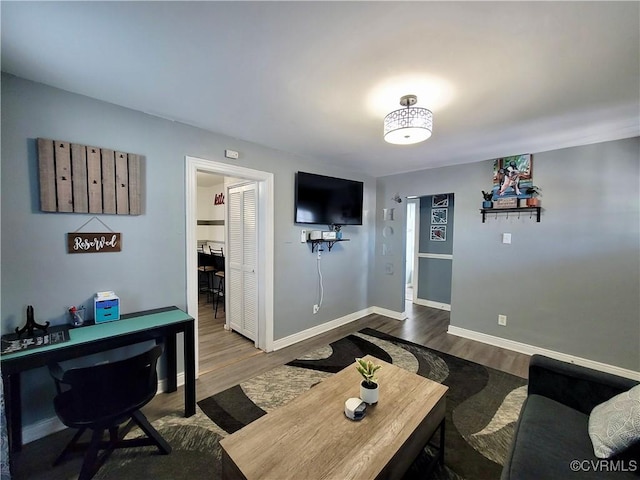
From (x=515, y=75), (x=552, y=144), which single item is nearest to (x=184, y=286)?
(x=515, y=75)

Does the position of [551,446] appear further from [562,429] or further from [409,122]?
[409,122]

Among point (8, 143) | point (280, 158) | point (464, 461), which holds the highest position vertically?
point (280, 158)

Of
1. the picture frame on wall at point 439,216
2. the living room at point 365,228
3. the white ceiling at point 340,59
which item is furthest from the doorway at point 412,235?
the white ceiling at point 340,59

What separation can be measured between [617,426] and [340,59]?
225 cm

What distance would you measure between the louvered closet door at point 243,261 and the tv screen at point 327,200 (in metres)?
0.59

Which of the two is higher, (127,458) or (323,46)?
(323,46)

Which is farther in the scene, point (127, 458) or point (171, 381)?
point (171, 381)

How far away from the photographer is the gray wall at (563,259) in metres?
2.59

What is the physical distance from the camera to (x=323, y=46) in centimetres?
139

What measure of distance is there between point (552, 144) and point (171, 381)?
15.0 ft

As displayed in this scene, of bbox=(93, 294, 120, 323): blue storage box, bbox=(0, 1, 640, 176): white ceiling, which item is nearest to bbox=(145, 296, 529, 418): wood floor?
bbox=(93, 294, 120, 323): blue storage box

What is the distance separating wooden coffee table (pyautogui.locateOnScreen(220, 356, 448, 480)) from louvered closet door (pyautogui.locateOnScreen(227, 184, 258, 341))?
75.6 inches

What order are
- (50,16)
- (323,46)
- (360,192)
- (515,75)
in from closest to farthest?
1. (50,16)
2. (323,46)
3. (515,75)
4. (360,192)

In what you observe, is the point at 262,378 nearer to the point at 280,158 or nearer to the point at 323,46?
the point at 280,158
